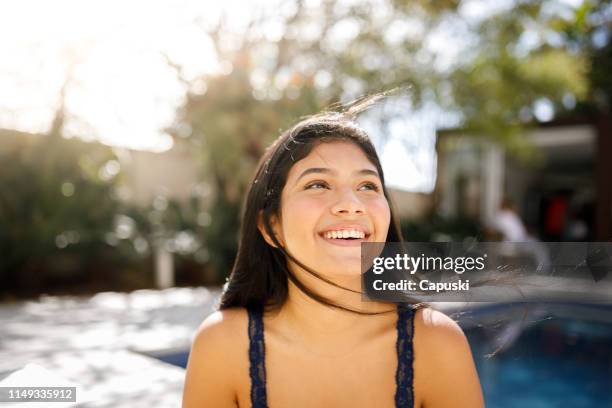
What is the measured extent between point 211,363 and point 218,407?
138 mm

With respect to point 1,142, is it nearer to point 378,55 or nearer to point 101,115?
point 101,115

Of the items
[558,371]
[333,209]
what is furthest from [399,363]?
[558,371]

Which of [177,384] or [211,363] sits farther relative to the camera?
[177,384]

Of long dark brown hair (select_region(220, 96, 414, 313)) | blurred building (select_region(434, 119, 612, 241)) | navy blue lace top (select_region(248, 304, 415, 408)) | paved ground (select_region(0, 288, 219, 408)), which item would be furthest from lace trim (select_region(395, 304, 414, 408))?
blurred building (select_region(434, 119, 612, 241))

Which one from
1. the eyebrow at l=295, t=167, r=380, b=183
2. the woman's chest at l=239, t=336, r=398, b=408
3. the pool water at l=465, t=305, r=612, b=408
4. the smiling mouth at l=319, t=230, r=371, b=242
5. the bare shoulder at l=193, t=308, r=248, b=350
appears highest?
the eyebrow at l=295, t=167, r=380, b=183

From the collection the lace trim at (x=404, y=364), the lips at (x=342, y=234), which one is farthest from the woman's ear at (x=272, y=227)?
the lace trim at (x=404, y=364)

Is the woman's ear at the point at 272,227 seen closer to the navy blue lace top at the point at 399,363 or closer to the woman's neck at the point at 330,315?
the woman's neck at the point at 330,315

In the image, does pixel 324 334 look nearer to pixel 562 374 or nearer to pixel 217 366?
pixel 217 366

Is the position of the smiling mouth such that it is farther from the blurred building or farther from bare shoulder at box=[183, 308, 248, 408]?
the blurred building

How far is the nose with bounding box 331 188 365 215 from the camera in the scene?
1.48m

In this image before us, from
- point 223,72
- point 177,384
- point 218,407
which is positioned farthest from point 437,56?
point 218,407

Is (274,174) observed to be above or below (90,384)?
above

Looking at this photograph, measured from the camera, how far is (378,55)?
36.4 feet

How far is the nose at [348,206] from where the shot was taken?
4.84 ft
